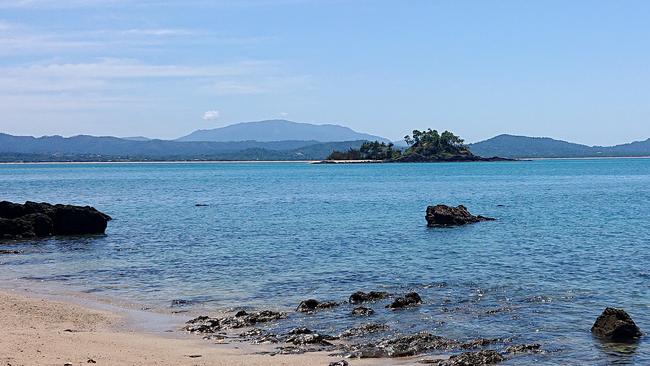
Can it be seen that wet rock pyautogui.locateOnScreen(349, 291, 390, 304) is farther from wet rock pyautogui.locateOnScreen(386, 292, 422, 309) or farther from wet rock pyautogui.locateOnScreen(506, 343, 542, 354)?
wet rock pyautogui.locateOnScreen(506, 343, 542, 354)

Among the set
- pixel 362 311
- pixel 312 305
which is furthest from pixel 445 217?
pixel 362 311

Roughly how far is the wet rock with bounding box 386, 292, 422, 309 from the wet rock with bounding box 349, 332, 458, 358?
3720 millimetres

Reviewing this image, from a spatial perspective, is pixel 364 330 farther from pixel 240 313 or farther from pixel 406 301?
pixel 240 313

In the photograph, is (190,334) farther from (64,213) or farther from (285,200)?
(285,200)

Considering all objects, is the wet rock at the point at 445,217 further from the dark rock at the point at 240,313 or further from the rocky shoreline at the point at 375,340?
the dark rock at the point at 240,313

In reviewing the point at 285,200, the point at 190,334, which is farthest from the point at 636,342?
the point at 285,200

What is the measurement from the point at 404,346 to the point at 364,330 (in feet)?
6.73

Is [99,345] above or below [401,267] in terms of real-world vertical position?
above

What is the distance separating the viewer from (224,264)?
34.8m

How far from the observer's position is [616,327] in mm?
19531

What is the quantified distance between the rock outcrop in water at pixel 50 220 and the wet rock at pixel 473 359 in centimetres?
3678

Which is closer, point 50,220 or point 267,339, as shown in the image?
point 267,339

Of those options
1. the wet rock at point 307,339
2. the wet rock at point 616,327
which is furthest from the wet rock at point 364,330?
the wet rock at point 616,327

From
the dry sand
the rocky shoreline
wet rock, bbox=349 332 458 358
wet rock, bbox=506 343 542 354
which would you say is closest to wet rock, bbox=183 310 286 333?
the rocky shoreline
